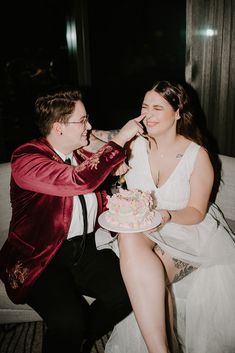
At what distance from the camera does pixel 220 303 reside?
2.12 m

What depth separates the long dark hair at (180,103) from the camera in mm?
2428

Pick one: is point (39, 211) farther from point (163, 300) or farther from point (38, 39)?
point (38, 39)

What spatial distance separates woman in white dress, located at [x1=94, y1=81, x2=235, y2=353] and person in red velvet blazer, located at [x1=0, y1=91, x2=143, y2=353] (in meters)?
0.24

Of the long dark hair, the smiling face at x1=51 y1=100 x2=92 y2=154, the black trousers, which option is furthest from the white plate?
the long dark hair

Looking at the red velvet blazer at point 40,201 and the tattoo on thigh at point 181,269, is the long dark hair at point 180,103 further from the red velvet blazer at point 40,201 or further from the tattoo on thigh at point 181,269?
the tattoo on thigh at point 181,269

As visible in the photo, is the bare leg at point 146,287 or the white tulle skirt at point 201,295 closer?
the bare leg at point 146,287

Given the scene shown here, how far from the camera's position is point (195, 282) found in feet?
7.12

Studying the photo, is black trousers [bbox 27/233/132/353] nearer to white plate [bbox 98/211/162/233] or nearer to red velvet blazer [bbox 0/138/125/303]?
red velvet blazer [bbox 0/138/125/303]

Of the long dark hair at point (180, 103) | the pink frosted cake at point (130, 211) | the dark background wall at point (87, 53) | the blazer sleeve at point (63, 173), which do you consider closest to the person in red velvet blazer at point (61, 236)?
the blazer sleeve at point (63, 173)

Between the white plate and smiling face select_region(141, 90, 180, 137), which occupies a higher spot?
smiling face select_region(141, 90, 180, 137)

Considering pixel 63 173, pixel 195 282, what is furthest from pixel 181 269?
→ pixel 63 173

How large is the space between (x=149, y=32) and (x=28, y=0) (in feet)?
6.33

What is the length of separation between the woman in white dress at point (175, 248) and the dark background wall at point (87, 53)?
56.1 inches

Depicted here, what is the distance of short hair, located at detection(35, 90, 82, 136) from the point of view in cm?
211
